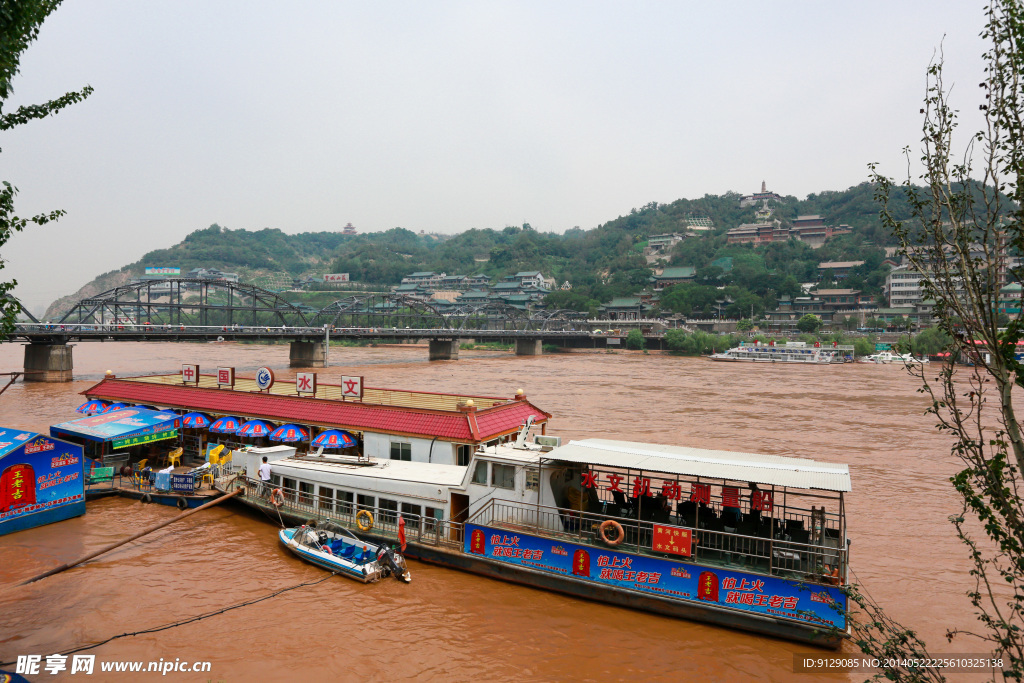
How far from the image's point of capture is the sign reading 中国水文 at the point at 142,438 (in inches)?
800

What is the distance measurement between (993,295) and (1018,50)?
197 centimetres

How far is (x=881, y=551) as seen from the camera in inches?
699

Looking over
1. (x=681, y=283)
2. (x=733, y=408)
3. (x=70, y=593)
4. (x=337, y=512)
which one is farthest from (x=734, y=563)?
(x=681, y=283)

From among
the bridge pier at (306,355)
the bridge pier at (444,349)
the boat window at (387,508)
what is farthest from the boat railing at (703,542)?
the bridge pier at (444,349)

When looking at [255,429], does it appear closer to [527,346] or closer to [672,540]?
[672,540]

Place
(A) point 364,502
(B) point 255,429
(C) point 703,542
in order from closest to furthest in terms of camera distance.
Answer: (C) point 703,542 → (A) point 364,502 → (B) point 255,429

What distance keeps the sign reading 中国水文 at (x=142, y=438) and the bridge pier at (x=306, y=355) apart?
2342 inches

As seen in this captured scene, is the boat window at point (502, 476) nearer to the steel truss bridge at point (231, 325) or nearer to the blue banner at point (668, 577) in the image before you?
the blue banner at point (668, 577)

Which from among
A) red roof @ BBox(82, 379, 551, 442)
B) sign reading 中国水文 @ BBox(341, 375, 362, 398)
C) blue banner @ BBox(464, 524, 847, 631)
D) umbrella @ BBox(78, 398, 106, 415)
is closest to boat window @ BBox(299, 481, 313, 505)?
red roof @ BBox(82, 379, 551, 442)

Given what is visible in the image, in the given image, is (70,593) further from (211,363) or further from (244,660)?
(211,363)

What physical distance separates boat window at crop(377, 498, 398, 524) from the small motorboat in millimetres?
819

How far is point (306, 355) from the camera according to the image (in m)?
81.4

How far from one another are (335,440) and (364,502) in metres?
3.22

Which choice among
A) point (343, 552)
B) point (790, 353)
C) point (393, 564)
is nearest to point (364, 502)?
point (343, 552)
